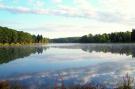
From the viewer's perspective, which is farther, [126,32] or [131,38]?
[126,32]

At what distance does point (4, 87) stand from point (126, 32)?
18170 cm

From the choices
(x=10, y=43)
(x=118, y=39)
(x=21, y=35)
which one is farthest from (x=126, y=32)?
(x=10, y=43)

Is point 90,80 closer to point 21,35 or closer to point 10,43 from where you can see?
point 10,43

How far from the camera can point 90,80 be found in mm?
20219

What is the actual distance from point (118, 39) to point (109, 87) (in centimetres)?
18104

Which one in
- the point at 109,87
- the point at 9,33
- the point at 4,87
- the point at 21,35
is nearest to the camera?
the point at 4,87

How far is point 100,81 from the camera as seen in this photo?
19.7m

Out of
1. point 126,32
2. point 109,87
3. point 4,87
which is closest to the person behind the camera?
point 4,87

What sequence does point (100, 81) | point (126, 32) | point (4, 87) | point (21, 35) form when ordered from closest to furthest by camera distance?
point (4, 87) < point (100, 81) < point (21, 35) < point (126, 32)

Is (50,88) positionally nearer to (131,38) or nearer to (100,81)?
(100,81)

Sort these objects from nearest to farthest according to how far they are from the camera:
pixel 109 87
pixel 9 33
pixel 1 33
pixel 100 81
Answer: pixel 109 87 → pixel 100 81 → pixel 1 33 → pixel 9 33

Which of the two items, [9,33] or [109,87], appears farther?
[9,33]

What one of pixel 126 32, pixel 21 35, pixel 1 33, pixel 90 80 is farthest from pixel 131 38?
pixel 90 80

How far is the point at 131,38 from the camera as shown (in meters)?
175
